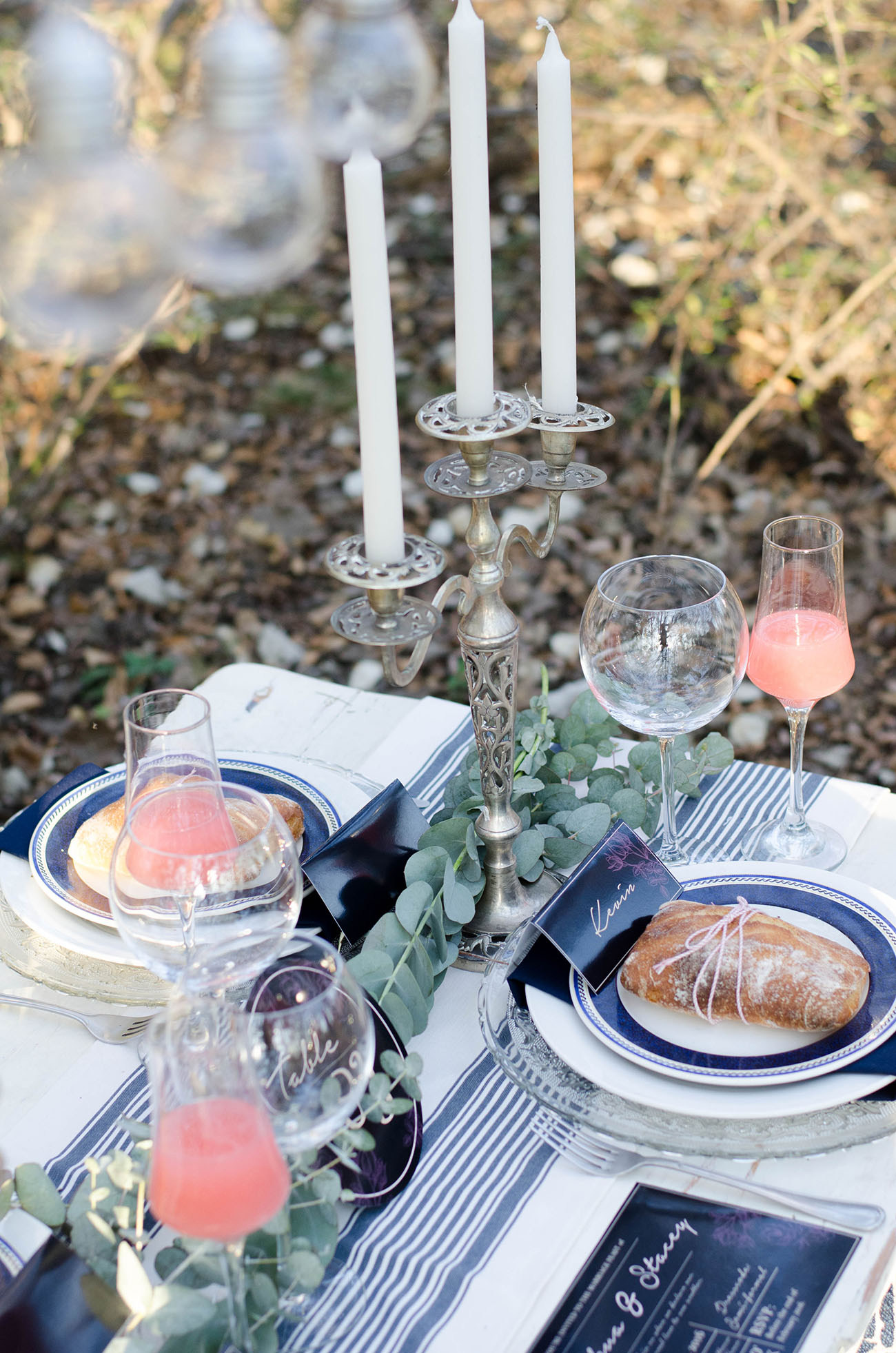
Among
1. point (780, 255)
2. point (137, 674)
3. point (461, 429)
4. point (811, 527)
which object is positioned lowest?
point (137, 674)

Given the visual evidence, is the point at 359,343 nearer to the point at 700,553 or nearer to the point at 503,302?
the point at 700,553

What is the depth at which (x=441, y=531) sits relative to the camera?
307 centimetres

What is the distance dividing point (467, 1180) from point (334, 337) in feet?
10.2

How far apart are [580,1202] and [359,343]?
1.98 ft

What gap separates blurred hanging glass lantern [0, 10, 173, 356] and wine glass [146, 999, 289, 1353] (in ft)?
3.58

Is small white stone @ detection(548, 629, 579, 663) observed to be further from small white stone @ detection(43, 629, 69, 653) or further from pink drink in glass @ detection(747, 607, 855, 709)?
pink drink in glass @ detection(747, 607, 855, 709)

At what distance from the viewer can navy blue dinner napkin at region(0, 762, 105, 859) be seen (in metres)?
1.22

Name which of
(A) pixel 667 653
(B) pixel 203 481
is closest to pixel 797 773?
(A) pixel 667 653

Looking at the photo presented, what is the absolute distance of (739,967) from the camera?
0.97m

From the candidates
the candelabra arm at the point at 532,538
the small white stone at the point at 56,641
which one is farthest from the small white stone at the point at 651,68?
the candelabra arm at the point at 532,538

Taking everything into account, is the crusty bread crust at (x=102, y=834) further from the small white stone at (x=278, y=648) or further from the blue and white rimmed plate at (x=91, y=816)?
the small white stone at (x=278, y=648)

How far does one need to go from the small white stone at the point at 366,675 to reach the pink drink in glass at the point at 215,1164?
203cm

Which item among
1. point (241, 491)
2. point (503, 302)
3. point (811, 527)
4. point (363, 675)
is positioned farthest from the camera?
point (503, 302)

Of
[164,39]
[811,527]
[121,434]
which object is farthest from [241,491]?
[811,527]
